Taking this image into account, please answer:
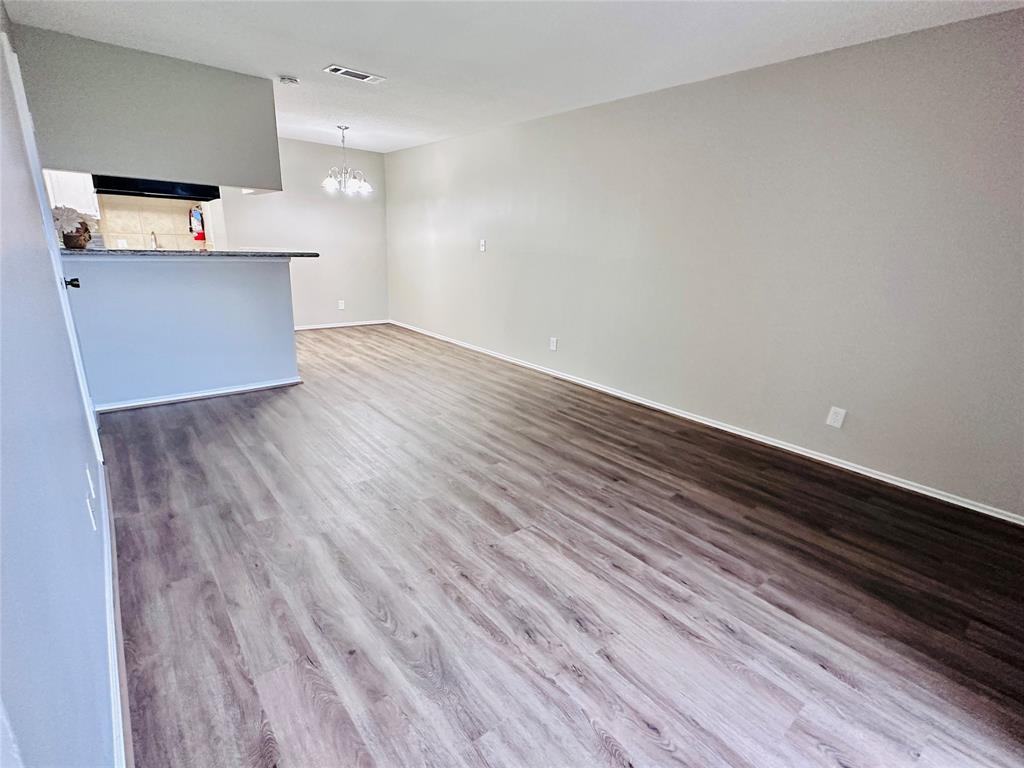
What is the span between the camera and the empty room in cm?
128

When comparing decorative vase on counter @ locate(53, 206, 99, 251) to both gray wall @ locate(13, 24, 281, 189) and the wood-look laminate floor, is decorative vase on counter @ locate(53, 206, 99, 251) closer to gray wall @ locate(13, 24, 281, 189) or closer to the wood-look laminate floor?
gray wall @ locate(13, 24, 281, 189)

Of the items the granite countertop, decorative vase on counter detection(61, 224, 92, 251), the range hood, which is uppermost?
the range hood

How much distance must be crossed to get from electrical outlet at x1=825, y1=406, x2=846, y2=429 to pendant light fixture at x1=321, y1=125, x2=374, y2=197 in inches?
201

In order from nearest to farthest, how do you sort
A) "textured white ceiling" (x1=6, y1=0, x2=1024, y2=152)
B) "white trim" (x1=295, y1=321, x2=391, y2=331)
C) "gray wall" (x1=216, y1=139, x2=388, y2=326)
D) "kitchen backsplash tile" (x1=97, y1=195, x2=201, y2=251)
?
"textured white ceiling" (x1=6, y1=0, x2=1024, y2=152)
"kitchen backsplash tile" (x1=97, y1=195, x2=201, y2=251)
"gray wall" (x1=216, y1=139, x2=388, y2=326)
"white trim" (x1=295, y1=321, x2=391, y2=331)

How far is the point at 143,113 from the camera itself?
322cm

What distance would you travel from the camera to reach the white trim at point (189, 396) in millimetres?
3352

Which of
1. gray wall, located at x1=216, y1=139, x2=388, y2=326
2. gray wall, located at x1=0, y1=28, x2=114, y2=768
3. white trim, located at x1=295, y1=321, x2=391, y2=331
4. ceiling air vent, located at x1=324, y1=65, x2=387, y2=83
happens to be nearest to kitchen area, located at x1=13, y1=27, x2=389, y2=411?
ceiling air vent, located at x1=324, y1=65, x2=387, y2=83

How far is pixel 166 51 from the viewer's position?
311 centimetres

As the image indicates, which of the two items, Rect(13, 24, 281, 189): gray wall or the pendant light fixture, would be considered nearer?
Rect(13, 24, 281, 189): gray wall

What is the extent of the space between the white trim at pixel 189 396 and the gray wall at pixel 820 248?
2.59 m

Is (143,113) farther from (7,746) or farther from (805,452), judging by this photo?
(805,452)

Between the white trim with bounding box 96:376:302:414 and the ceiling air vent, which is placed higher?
the ceiling air vent

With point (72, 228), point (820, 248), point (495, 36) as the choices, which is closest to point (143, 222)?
point (72, 228)

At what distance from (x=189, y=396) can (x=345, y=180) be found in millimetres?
3261
